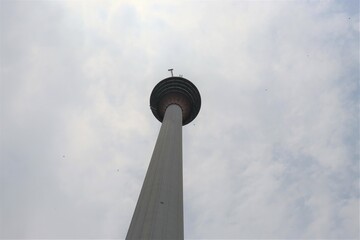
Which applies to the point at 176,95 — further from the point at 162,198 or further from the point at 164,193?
the point at 162,198

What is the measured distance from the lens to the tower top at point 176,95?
4728 cm

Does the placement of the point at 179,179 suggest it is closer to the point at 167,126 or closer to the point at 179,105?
the point at 167,126

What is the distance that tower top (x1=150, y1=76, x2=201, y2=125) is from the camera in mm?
47281

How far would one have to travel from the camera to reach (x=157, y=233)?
22.0 meters

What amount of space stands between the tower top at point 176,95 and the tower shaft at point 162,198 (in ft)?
41.5

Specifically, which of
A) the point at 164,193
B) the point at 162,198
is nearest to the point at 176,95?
the point at 164,193

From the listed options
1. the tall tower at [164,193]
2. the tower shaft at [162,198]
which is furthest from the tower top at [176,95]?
the tower shaft at [162,198]

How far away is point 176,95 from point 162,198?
78.4ft

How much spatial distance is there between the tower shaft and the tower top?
12.7 metres

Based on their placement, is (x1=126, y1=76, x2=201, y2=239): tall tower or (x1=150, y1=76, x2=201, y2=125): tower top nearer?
(x1=126, y1=76, x2=201, y2=239): tall tower

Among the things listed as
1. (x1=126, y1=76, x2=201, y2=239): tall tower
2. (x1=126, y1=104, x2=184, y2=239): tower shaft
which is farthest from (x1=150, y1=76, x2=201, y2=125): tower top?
(x1=126, y1=104, x2=184, y2=239): tower shaft

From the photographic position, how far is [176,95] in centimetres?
4728

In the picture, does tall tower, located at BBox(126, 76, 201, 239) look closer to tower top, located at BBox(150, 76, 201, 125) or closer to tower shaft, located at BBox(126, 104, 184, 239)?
tower shaft, located at BBox(126, 104, 184, 239)

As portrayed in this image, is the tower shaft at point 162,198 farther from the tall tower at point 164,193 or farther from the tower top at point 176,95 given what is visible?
the tower top at point 176,95
